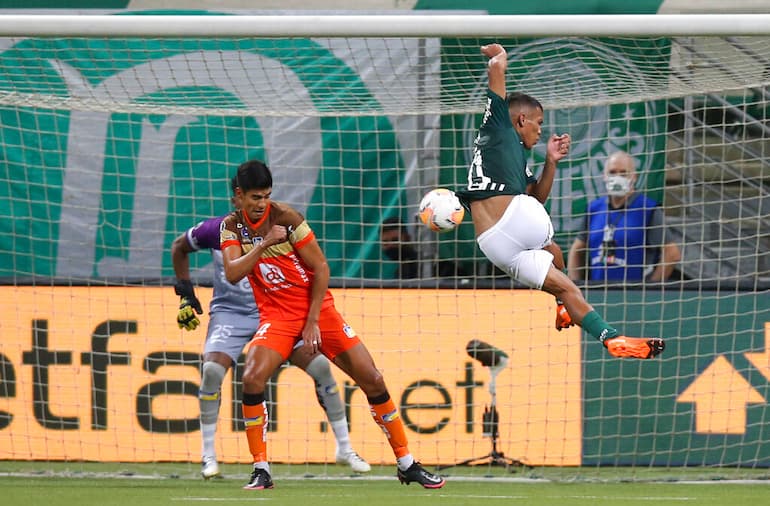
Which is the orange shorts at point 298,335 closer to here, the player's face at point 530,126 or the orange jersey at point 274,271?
the orange jersey at point 274,271

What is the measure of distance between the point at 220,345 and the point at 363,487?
140 centimetres

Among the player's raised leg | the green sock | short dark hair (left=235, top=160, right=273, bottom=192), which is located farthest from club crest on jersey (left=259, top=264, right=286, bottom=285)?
the green sock

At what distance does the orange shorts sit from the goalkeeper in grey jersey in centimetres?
75

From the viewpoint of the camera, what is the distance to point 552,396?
32.7 feet

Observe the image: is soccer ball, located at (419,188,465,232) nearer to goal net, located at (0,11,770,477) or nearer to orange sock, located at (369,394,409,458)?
orange sock, located at (369,394,409,458)

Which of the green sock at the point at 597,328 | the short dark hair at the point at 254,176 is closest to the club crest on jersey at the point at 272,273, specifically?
the short dark hair at the point at 254,176

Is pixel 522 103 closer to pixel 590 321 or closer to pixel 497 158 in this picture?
pixel 497 158

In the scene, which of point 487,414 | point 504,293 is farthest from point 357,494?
point 504,293

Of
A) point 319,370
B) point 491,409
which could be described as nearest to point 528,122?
point 319,370

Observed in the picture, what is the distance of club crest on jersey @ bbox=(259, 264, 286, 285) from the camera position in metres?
7.89

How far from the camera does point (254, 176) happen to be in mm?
7527

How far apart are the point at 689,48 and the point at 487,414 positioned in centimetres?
307

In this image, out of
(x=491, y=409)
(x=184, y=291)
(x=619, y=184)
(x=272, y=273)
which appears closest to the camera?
(x=272, y=273)

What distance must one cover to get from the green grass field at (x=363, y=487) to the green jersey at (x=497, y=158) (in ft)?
6.30
